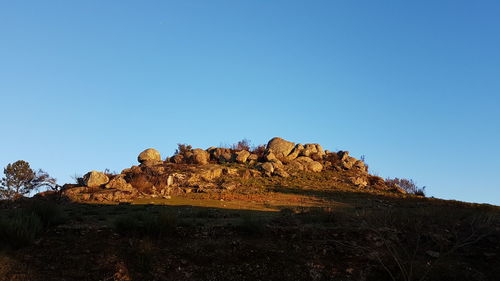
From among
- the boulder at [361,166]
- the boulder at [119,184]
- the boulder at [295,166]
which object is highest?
the boulder at [361,166]

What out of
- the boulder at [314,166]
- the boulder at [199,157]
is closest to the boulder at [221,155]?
the boulder at [199,157]

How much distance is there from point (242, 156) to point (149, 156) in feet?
26.5

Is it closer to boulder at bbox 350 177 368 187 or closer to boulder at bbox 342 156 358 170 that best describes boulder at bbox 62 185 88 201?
boulder at bbox 350 177 368 187

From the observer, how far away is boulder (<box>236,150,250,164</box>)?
3219cm

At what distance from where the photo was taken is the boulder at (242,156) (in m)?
32.2

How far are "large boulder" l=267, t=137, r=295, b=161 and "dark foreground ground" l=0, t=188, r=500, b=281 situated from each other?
19708 mm

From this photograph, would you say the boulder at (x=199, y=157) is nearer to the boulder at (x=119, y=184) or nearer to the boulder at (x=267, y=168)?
the boulder at (x=267, y=168)

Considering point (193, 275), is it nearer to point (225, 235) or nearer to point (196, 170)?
point (225, 235)

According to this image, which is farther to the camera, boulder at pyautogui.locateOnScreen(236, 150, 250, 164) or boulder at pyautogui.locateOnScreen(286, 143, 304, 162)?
boulder at pyautogui.locateOnScreen(286, 143, 304, 162)

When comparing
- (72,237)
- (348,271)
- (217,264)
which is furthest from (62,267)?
(348,271)

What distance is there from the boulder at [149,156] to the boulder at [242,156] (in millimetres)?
7010

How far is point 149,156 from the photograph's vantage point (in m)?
32.0

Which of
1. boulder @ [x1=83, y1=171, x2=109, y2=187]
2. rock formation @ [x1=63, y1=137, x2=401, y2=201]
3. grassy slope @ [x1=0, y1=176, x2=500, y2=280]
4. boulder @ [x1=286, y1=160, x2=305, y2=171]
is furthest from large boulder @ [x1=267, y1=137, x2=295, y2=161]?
grassy slope @ [x1=0, y1=176, x2=500, y2=280]

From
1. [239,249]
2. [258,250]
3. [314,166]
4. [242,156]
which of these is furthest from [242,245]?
[314,166]
